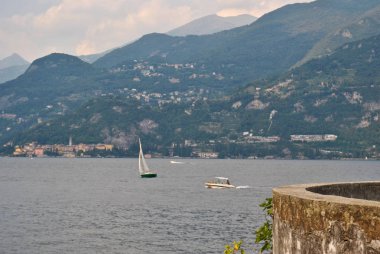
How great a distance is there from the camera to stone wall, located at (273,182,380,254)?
30.1 ft

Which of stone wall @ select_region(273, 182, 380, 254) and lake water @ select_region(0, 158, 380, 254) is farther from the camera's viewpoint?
lake water @ select_region(0, 158, 380, 254)

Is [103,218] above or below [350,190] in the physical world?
below

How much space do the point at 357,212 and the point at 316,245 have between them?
0.81 m

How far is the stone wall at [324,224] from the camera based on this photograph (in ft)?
30.1

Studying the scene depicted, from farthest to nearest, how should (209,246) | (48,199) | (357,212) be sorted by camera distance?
(48,199)
(209,246)
(357,212)

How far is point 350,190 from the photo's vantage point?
592 inches

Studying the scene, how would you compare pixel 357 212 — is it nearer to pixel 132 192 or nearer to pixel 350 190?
pixel 350 190

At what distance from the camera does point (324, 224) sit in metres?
9.66

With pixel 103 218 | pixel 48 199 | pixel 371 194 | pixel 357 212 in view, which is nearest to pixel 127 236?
pixel 103 218

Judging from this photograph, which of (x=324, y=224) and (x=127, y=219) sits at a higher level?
(x=324, y=224)

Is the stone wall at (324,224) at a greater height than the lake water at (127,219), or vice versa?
the stone wall at (324,224)

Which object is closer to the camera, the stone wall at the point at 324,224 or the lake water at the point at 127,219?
the stone wall at the point at 324,224

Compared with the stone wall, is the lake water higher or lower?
lower

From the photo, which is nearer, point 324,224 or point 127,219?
point 324,224
